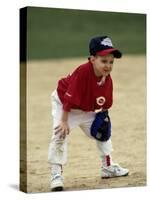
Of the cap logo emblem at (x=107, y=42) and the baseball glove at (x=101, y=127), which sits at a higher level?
the cap logo emblem at (x=107, y=42)

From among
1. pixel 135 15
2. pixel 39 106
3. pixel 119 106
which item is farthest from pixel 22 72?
pixel 39 106

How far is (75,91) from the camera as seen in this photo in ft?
17.1

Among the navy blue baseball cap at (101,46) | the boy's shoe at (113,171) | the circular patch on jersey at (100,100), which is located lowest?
the boy's shoe at (113,171)

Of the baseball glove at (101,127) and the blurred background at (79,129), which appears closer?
the blurred background at (79,129)

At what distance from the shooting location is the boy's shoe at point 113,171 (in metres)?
5.54

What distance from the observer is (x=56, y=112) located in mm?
5277

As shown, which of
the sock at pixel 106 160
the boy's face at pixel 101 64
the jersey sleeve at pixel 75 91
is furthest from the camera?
A: the sock at pixel 106 160

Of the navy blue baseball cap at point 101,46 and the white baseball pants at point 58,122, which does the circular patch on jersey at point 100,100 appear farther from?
the navy blue baseball cap at point 101,46

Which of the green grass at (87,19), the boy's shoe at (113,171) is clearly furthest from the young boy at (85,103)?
the green grass at (87,19)

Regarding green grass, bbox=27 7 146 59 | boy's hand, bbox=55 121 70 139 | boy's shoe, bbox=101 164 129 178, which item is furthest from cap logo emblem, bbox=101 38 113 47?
boy's shoe, bbox=101 164 129 178

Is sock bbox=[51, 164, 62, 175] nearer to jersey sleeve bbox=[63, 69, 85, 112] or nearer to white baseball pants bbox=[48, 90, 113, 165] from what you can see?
white baseball pants bbox=[48, 90, 113, 165]

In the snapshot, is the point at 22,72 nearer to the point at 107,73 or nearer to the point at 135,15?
the point at 107,73

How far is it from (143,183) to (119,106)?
151cm

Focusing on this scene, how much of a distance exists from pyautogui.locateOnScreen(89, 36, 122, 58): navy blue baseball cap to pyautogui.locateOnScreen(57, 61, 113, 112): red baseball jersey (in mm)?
108
